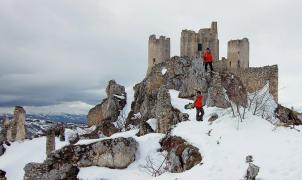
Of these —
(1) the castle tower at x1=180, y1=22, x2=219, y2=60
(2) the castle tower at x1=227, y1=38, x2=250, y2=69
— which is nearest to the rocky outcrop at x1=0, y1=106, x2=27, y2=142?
(1) the castle tower at x1=180, y1=22, x2=219, y2=60

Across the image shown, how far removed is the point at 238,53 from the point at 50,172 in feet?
113

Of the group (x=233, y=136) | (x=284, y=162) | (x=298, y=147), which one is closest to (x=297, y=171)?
(x=284, y=162)

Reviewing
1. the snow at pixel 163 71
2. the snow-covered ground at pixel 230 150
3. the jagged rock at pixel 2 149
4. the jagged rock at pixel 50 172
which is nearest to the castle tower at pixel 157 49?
the snow at pixel 163 71

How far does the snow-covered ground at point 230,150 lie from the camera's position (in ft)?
48.7

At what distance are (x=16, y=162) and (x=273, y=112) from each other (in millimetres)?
20284

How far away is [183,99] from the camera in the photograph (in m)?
35.7

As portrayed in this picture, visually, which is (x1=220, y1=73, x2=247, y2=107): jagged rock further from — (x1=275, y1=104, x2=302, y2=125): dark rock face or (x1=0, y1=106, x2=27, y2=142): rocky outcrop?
(x1=0, y1=106, x2=27, y2=142): rocky outcrop

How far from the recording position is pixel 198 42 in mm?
51281

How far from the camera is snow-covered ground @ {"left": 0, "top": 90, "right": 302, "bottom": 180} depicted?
14.8m

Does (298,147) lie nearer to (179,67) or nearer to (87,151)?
(87,151)

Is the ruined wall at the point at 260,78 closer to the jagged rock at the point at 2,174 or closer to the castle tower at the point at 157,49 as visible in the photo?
the castle tower at the point at 157,49

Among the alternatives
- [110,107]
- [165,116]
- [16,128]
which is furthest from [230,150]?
[16,128]

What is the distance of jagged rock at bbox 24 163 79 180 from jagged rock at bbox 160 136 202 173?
15.7 feet

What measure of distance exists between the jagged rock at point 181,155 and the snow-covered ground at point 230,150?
11.4 inches
